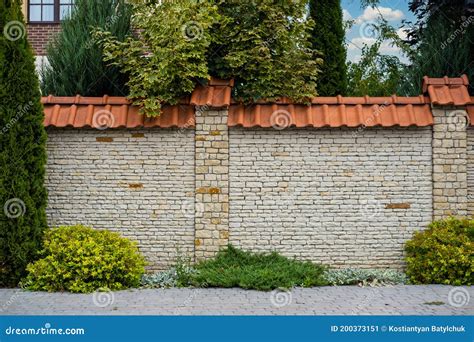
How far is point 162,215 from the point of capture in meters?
10.9

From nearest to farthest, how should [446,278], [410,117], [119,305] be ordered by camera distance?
[119,305], [446,278], [410,117]

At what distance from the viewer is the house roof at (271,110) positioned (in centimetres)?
1069

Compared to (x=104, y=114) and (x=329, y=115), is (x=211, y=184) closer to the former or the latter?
(x=104, y=114)

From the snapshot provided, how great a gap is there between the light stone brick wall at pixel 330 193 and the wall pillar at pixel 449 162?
152 millimetres

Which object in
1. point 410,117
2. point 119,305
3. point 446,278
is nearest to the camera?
point 119,305

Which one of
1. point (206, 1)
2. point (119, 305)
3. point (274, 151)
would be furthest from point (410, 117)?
point (119, 305)

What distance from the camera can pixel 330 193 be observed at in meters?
10.9

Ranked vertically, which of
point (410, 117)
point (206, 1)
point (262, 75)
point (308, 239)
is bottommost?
point (308, 239)

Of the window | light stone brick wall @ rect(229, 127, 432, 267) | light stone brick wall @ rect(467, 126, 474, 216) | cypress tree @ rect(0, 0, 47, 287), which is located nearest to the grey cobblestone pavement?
cypress tree @ rect(0, 0, 47, 287)

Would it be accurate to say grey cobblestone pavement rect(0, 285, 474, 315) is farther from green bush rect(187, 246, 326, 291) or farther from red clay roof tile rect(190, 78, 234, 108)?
red clay roof tile rect(190, 78, 234, 108)

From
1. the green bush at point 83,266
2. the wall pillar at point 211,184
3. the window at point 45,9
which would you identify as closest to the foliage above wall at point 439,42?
the wall pillar at point 211,184

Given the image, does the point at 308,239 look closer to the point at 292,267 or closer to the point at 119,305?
the point at 292,267

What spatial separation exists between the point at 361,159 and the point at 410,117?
1.08 meters

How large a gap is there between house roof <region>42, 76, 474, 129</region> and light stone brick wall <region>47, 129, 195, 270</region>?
0.82 feet
